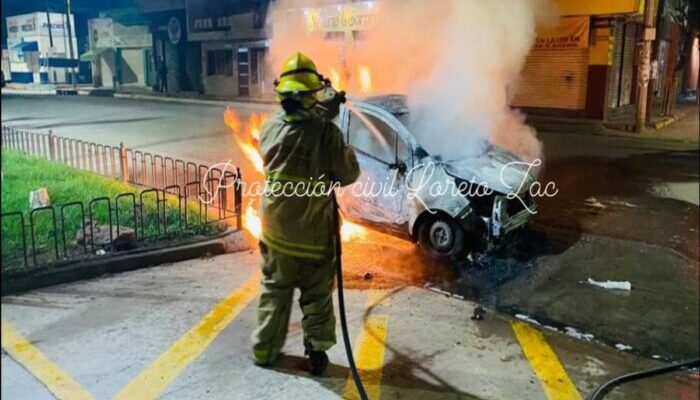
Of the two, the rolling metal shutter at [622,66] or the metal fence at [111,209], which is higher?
the rolling metal shutter at [622,66]

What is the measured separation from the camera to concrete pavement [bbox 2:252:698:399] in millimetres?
3117

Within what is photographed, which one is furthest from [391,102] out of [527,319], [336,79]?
[527,319]

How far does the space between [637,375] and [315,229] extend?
2118 millimetres

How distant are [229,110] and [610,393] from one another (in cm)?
467

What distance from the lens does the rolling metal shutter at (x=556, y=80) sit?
1426 cm

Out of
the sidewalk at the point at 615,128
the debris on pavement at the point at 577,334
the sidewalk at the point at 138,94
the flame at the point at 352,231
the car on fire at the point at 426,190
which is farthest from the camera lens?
the sidewalk at the point at 615,128

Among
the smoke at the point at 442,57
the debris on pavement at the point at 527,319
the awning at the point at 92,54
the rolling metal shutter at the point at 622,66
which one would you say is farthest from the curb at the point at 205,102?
the rolling metal shutter at the point at 622,66

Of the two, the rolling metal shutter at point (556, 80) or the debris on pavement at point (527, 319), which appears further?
the rolling metal shutter at point (556, 80)

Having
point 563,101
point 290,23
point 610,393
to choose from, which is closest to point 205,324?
point 610,393

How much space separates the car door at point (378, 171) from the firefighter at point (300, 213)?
8.67 feet

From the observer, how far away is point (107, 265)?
4.42 metres

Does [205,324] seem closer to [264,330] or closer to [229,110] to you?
[264,330]

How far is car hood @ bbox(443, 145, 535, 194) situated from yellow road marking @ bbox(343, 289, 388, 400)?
171cm

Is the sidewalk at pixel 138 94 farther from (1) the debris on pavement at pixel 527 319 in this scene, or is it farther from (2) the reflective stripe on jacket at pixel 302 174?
(1) the debris on pavement at pixel 527 319
